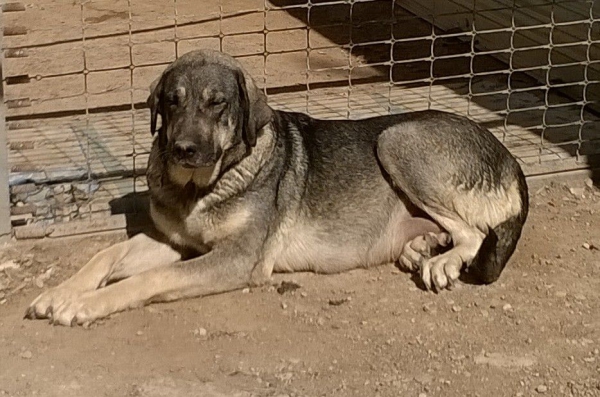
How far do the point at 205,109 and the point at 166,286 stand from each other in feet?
2.86

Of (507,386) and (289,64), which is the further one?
(289,64)

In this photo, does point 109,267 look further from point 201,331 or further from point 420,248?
point 420,248

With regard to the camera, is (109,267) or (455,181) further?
(455,181)

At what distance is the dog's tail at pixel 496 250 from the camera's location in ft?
17.8

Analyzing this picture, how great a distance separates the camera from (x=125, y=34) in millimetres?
9516

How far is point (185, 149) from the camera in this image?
16.2 ft

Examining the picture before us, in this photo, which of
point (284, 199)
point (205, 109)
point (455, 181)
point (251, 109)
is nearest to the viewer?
point (205, 109)

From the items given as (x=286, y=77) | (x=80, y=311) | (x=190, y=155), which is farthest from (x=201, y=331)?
(x=286, y=77)

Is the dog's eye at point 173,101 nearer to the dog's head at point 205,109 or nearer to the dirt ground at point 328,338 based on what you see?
the dog's head at point 205,109

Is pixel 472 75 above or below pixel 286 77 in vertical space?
above

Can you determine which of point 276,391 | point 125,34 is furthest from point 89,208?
point 125,34

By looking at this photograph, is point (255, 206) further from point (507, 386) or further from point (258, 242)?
point (507, 386)

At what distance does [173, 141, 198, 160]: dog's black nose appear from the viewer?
494 centimetres

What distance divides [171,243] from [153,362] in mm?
1085
